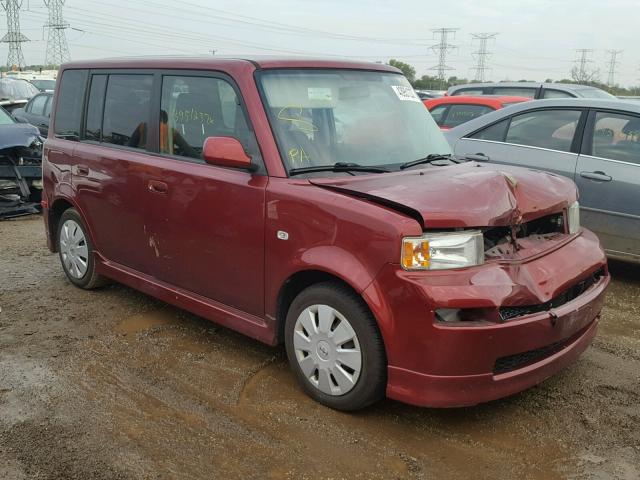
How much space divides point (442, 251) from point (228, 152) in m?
1.37

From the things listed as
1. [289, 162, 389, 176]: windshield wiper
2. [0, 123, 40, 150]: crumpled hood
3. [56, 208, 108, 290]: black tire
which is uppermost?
[289, 162, 389, 176]: windshield wiper

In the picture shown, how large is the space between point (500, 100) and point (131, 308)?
6.87 meters

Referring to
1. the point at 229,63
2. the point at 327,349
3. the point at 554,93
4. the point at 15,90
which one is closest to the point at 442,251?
the point at 327,349

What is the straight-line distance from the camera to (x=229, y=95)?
155 inches

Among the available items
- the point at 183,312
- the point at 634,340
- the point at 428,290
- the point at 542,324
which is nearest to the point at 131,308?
the point at 183,312

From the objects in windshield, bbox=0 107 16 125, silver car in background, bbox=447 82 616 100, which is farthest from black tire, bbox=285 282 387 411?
silver car in background, bbox=447 82 616 100

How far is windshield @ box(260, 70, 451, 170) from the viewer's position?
3771 millimetres

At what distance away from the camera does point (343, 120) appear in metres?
3.97

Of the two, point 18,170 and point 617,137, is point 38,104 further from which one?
point 617,137

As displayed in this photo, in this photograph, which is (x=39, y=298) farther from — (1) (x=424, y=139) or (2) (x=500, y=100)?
(2) (x=500, y=100)

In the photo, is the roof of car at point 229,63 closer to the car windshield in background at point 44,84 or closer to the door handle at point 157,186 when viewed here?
the door handle at point 157,186

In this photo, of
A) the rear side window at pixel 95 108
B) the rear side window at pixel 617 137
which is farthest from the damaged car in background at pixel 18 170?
the rear side window at pixel 617 137

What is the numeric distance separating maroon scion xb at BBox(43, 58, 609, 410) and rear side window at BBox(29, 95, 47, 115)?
1143cm

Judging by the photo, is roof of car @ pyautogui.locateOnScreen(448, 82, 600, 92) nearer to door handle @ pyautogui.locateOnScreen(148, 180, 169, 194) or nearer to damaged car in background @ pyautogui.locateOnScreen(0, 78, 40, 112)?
door handle @ pyautogui.locateOnScreen(148, 180, 169, 194)
